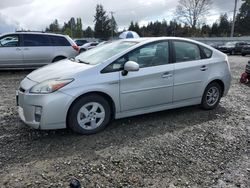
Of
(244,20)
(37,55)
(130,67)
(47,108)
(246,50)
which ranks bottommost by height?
(246,50)

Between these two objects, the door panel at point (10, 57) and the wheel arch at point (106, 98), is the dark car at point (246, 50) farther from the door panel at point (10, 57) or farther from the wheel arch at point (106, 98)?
the wheel arch at point (106, 98)

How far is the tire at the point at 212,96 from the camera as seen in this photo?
6051 millimetres

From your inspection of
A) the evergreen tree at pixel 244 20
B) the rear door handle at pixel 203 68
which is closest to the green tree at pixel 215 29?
the evergreen tree at pixel 244 20

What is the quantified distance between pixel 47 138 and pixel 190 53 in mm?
3191

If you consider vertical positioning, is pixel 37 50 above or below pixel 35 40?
below

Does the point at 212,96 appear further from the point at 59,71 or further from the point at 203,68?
the point at 59,71

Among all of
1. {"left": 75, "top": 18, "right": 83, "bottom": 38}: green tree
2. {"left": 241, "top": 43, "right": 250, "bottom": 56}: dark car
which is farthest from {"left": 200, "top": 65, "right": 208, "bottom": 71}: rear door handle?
{"left": 75, "top": 18, "right": 83, "bottom": 38}: green tree

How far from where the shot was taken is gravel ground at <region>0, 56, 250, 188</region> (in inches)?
135

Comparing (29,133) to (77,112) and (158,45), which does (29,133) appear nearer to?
(77,112)

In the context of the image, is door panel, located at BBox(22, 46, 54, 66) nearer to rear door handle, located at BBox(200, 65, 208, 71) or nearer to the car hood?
the car hood

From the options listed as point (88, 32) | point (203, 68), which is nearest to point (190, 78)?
point (203, 68)

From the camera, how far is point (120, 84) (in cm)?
473

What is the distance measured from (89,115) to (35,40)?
7923 millimetres

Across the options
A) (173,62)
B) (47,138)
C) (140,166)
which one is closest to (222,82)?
(173,62)
